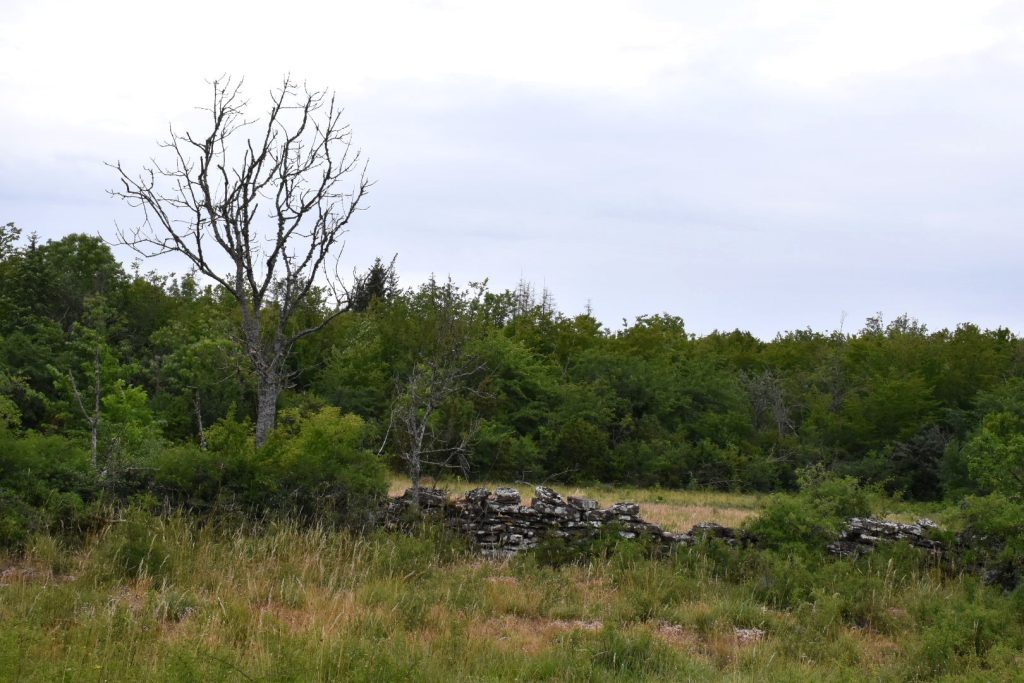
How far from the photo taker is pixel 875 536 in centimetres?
1139

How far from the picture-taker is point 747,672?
6.83 metres

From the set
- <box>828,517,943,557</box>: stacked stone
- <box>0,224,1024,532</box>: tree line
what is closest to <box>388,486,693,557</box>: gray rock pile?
<box>828,517,943,557</box>: stacked stone

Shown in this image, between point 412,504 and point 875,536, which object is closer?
point 875,536

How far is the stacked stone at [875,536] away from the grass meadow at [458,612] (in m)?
0.37

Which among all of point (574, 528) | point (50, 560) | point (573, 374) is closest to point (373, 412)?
point (573, 374)

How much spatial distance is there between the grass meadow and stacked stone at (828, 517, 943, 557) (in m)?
0.37

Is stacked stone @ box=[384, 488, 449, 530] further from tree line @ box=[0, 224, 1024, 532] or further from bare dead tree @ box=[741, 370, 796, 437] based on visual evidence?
bare dead tree @ box=[741, 370, 796, 437]

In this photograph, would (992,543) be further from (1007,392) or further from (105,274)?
(105,274)

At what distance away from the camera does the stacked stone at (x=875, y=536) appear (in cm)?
1127

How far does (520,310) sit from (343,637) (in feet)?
132

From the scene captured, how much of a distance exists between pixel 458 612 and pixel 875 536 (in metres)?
6.27

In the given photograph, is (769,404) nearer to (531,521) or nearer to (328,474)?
(531,521)

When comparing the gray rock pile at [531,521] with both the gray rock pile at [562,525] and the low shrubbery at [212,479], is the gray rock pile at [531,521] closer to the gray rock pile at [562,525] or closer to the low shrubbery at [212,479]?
the gray rock pile at [562,525]

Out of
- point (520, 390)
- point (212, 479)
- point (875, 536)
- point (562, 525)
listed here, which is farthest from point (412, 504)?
point (520, 390)
